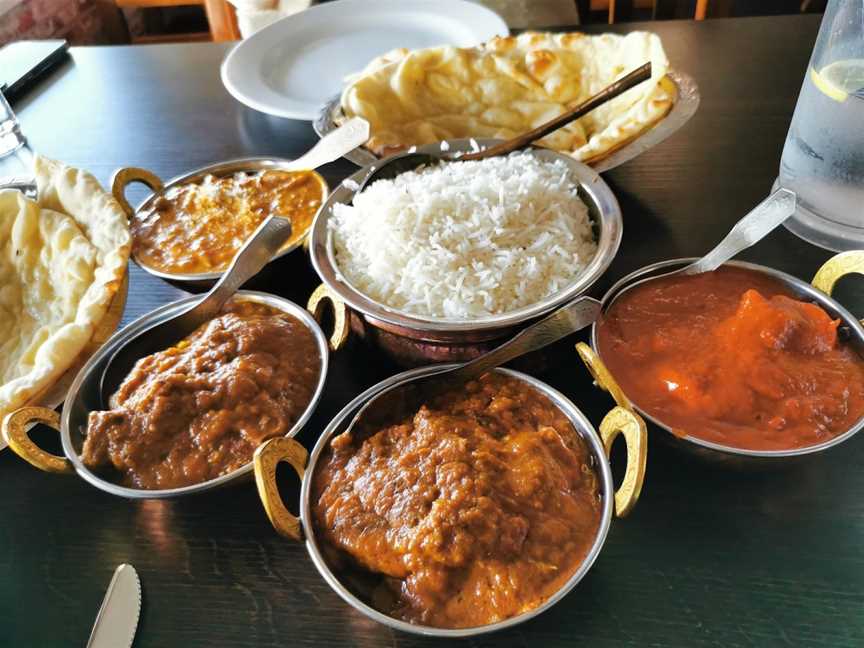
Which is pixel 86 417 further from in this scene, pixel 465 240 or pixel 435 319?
pixel 465 240

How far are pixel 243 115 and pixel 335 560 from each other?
1.78 meters

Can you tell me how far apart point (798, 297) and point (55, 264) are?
1603 mm

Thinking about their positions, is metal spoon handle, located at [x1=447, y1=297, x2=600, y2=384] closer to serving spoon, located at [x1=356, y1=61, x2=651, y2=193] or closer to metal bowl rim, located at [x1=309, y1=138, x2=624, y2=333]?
metal bowl rim, located at [x1=309, y1=138, x2=624, y2=333]

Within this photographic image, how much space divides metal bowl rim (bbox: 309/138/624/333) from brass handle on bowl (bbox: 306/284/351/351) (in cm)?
5

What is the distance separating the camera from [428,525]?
2.97 ft

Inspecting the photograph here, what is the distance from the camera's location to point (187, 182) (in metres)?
1.70

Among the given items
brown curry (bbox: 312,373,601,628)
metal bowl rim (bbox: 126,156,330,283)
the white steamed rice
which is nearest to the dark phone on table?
metal bowl rim (bbox: 126,156,330,283)

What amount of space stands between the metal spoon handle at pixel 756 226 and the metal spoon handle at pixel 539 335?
0.35m

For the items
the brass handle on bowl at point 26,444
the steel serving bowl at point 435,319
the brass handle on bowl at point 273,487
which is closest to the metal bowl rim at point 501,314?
the steel serving bowl at point 435,319

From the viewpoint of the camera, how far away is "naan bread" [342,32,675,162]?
1.80 meters

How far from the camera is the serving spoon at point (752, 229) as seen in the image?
1.25m

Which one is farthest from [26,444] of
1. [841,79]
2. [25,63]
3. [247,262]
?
[25,63]

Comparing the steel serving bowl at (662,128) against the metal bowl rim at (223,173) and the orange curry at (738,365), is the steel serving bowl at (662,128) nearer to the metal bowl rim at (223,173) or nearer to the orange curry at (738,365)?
the metal bowl rim at (223,173)

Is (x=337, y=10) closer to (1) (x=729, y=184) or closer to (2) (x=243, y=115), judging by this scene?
(2) (x=243, y=115)
